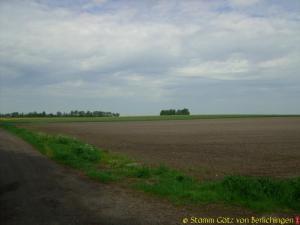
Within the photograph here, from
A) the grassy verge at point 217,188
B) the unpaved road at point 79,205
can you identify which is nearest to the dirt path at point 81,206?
the unpaved road at point 79,205

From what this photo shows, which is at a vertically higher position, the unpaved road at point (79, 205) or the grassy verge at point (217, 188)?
the grassy verge at point (217, 188)

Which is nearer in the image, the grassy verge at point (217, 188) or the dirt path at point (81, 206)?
the dirt path at point (81, 206)

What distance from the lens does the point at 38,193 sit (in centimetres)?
1187

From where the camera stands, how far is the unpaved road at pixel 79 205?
885 cm

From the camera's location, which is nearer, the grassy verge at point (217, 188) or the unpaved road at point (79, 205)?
the unpaved road at point (79, 205)

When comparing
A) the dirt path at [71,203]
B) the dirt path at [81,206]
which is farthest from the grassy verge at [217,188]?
the dirt path at [71,203]

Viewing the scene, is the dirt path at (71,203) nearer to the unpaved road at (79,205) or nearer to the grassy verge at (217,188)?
the unpaved road at (79,205)

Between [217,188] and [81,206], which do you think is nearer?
[81,206]

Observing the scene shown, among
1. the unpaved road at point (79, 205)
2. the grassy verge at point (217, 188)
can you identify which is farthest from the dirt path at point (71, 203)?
the grassy verge at point (217, 188)

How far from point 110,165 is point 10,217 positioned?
9.74m

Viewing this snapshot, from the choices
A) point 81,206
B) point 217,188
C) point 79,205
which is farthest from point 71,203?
point 217,188

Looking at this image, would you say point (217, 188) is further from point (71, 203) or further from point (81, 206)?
point (71, 203)

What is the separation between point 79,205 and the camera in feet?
33.8

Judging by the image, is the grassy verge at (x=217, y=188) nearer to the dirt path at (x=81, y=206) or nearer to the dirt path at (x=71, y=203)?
the dirt path at (x=81, y=206)
